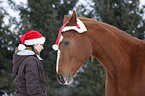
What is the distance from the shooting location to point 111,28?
2.66 metres

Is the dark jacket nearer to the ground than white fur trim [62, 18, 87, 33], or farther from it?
nearer to the ground

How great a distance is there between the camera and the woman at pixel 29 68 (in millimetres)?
2264

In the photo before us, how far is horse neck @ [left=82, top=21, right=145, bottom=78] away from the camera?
2.48m

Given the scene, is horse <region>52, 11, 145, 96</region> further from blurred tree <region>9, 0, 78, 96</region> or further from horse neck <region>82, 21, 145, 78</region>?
blurred tree <region>9, 0, 78, 96</region>

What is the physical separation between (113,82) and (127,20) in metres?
6.36

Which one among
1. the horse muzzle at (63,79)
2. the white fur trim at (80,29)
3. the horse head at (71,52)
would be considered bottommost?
the horse muzzle at (63,79)

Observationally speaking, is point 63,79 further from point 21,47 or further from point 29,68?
point 21,47

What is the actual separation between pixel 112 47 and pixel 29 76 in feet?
3.83

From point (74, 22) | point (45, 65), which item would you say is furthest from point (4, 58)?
point (74, 22)

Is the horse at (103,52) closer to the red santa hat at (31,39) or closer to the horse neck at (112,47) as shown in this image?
the horse neck at (112,47)

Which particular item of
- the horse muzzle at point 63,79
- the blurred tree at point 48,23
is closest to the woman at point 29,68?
the horse muzzle at point 63,79

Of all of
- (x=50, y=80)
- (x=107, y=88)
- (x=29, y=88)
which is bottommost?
(x=50, y=80)

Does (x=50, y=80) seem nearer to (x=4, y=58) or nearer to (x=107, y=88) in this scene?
(x=4, y=58)

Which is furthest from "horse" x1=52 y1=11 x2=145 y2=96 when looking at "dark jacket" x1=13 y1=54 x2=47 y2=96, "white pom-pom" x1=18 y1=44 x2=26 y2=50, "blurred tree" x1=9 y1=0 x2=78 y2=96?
"blurred tree" x1=9 y1=0 x2=78 y2=96
